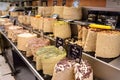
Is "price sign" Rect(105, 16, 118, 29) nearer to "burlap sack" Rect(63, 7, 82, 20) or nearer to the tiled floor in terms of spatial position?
"burlap sack" Rect(63, 7, 82, 20)

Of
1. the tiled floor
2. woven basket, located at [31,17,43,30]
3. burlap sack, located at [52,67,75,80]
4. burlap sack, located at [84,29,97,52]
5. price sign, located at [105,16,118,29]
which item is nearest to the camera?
burlap sack, located at [52,67,75,80]

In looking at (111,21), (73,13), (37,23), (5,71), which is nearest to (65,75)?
(111,21)

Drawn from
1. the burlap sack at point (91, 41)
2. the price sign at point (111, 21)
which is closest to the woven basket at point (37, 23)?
the price sign at point (111, 21)

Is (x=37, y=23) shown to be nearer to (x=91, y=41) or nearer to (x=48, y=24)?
(x=48, y=24)

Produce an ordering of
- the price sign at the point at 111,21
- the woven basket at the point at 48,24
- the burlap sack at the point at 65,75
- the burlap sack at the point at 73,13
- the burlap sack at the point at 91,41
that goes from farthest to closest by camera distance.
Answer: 1. the woven basket at the point at 48,24
2. the burlap sack at the point at 73,13
3. the price sign at the point at 111,21
4. the burlap sack at the point at 91,41
5. the burlap sack at the point at 65,75

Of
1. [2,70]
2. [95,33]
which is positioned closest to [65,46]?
[95,33]

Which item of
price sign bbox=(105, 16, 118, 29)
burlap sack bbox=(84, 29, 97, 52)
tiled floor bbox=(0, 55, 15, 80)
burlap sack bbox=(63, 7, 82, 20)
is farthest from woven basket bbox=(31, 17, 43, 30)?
tiled floor bbox=(0, 55, 15, 80)

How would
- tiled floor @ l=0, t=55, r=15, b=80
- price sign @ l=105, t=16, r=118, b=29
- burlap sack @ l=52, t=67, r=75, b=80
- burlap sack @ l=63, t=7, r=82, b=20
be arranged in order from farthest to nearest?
tiled floor @ l=0, t=55, r=15, b=80
burlap sack @ l=63, t=7, r=82, b=20
price sign @ l=105, t=16, r=118, b=29
burlap sack @ l=52, t=67, r=75, b=80

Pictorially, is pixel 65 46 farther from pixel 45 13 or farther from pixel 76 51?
pixel 45 13

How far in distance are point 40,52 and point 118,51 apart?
0.73m

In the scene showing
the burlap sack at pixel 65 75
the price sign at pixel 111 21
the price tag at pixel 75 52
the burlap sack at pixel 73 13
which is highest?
the burlap sack at pixel 73 13

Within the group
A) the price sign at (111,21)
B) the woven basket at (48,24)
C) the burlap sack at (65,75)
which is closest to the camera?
the burlap sack at (65,75)

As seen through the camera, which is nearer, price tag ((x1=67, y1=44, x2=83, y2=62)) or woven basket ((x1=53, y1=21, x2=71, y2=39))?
price tag ((x1=67, y1=44, x2=83, y2=62))

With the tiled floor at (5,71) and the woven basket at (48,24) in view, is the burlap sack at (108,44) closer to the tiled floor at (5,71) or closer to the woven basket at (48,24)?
the woven basket at (48,24)
